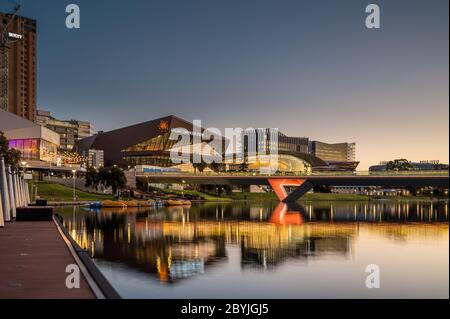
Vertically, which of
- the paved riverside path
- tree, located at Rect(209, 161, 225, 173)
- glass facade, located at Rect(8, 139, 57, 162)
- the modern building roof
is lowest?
the paved riverside path

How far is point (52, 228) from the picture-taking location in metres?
34.0

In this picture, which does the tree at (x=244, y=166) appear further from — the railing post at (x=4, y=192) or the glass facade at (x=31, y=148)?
the railing post at (x=4, y=192)

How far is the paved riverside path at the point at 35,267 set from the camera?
13.7m

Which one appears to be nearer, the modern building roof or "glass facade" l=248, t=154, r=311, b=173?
the modern building roof

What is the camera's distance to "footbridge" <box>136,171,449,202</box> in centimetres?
8038

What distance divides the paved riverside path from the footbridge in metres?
63.4

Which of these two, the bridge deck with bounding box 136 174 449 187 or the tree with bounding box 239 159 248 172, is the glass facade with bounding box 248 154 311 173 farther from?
the bridge deck with bounding box 136 174 449 187

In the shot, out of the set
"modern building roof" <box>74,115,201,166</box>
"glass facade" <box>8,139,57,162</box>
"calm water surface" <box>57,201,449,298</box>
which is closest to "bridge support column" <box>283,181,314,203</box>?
"calm water surface" <box>57,201,449,298</box>

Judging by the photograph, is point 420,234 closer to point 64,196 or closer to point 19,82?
point 64,196

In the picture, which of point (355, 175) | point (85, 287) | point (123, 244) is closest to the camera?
point (85, 287)

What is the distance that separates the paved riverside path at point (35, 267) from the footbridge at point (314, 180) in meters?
63.4
